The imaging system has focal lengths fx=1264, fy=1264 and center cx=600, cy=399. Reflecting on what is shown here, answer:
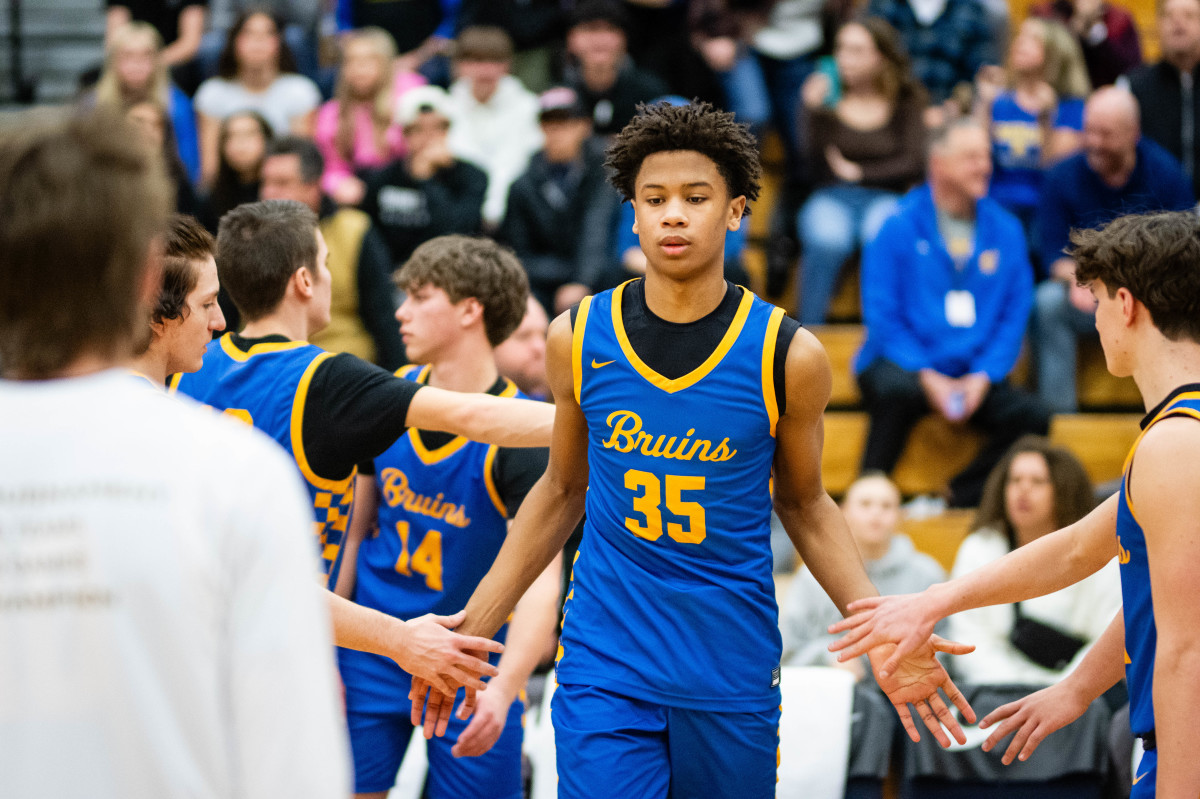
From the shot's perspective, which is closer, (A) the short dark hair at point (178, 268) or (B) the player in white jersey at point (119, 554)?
(B) the player in white jersey at point (119, 554)


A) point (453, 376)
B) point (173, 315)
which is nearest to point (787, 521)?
point (453, 376)

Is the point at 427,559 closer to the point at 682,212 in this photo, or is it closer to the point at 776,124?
the point at 682,212

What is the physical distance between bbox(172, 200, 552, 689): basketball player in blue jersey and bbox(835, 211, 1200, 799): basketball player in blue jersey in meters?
1.12

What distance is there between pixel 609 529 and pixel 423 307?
1.36 metres

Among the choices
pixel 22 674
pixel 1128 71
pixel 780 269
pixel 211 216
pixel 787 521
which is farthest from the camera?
pixel 1128 71

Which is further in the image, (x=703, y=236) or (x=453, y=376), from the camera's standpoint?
(x=453, y=376)

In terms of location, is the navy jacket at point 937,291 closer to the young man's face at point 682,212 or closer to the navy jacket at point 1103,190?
the navy jacket at point 1103,190

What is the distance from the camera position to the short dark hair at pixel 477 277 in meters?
4.38

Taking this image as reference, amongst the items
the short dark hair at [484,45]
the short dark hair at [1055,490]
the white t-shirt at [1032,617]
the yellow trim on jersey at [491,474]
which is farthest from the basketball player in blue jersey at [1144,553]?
the short dark hair at [484,45]

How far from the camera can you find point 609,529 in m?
3.36

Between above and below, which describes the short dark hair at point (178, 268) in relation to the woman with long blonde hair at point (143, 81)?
below

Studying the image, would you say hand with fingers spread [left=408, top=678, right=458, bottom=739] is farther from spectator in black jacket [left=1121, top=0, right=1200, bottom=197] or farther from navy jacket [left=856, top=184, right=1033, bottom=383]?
spectator in black jacket [left=1121, top=0, right=1200, bottom=197]

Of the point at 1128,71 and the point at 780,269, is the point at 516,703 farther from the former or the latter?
the point at 1128,71

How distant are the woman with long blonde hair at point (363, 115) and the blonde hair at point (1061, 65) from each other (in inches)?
178
